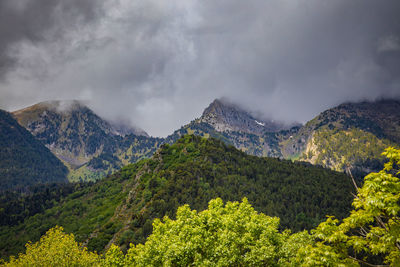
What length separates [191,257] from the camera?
33.0 m

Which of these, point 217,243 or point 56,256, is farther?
point 56,256

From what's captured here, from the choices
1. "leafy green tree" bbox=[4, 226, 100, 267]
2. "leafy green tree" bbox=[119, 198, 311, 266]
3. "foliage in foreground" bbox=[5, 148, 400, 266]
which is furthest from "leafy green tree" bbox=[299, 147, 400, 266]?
"leafy green tree" bbox=[4, 226, 100, 267]

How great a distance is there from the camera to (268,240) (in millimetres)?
36188

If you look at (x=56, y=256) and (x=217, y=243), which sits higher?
(x=217, y=243)

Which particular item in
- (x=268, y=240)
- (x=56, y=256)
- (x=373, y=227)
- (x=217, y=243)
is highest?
(x=373, y=227)

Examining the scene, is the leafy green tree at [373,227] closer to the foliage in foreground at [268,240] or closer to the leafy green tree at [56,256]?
the foliage in foreground at [268,240]

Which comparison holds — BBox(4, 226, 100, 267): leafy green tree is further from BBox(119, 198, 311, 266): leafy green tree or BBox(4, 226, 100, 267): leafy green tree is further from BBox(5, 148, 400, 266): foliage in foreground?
BBox(119, 198, 311, 266): leafy green tree

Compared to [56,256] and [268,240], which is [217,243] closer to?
[268,240]

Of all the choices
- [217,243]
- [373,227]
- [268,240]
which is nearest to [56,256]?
[217,243]

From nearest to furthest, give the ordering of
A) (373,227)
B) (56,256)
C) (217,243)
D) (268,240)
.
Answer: (373,227)
(217,243)
(268,240)
(56,256)

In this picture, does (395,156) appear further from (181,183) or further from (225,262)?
(181,183)

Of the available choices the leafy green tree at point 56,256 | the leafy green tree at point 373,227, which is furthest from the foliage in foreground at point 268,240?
the leafy green tree at point 56,256

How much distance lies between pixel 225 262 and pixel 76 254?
3691 cm

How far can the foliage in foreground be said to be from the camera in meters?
18.0
